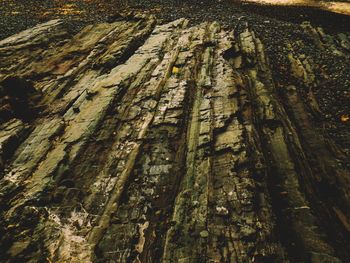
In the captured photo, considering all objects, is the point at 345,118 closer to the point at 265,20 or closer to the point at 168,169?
the point at 168,169

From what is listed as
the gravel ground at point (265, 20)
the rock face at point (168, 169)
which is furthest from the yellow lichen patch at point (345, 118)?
the rock face at point (168, 169)

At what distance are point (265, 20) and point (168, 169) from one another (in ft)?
48.5

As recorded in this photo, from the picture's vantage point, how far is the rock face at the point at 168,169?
4738 millimetres

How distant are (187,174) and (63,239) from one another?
8.86ft

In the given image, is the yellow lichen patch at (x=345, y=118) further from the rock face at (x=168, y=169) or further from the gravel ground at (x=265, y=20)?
the rock face at (x=168, y=169)

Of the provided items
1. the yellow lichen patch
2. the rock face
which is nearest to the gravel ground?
the yellow lichen patch

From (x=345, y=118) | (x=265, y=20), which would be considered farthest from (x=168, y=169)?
(x=265, y=20)

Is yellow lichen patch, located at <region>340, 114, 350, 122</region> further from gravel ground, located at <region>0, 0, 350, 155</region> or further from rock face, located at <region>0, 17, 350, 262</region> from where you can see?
rock face, located at <region>0, 17, 350, 262</region>

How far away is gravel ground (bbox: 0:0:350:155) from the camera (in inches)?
386

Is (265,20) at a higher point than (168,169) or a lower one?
higher

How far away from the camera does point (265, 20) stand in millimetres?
17188

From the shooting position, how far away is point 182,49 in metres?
11.3

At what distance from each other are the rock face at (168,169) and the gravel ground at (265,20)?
0.94 meters

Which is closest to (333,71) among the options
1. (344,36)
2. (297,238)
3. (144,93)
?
(344,36)
